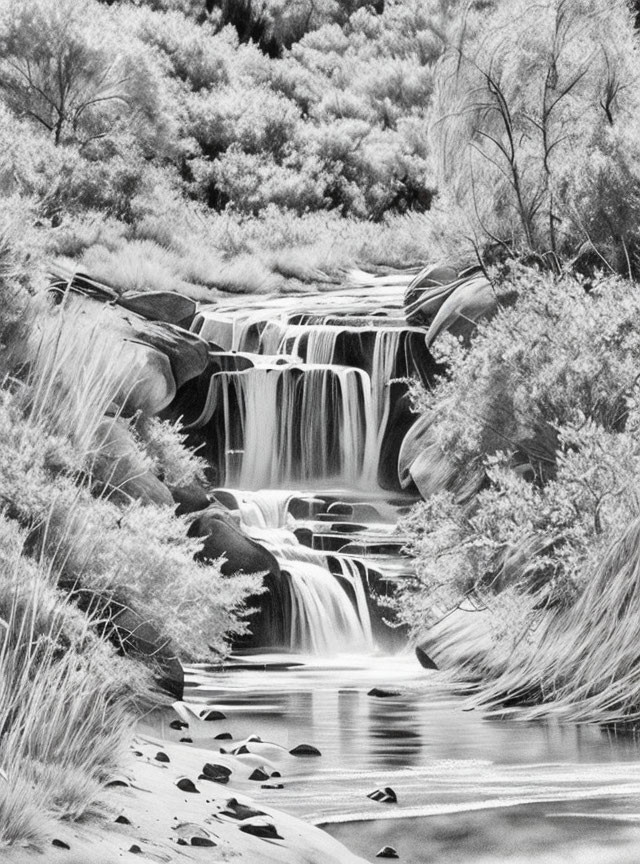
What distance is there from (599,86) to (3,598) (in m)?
8.94

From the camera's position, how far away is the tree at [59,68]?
19.1 m

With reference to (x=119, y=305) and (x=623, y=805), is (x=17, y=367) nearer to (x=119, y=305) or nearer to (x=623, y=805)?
(x=623, y=805)

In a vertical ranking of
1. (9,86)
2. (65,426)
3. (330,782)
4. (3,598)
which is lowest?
(330,782)

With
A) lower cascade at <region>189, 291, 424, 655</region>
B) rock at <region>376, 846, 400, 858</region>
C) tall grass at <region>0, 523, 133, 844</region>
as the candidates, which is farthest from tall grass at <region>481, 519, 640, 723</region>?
lower cascade at <region>189, 291, 424, 655</region>

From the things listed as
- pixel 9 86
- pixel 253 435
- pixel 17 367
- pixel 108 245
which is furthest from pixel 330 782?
pixel 9 86

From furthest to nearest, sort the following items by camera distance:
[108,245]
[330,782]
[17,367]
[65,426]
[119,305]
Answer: [108,245] < [119,305] < [17,367] < [65,426] < [330,782]

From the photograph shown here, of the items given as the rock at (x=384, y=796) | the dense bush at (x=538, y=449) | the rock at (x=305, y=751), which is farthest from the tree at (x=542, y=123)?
the rock at (x=384, y=796)

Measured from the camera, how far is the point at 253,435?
46.4ft

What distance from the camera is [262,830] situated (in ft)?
11.1

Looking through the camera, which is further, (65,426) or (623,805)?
(65,426)

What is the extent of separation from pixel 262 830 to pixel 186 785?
0.41 metres

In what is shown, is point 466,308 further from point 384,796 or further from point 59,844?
point 59,844

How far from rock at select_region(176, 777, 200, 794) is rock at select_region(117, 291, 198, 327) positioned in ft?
34.0

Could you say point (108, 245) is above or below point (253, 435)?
above
